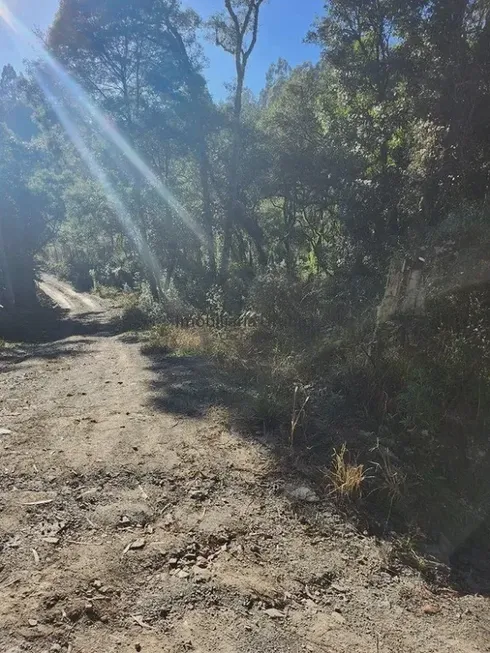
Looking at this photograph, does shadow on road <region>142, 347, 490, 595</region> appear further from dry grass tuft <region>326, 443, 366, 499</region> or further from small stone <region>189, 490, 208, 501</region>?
small stone <region>189, 490, 208, 501</region>

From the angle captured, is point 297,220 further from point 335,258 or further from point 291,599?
point 291,599

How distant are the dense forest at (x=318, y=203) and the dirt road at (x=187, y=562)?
654 mm

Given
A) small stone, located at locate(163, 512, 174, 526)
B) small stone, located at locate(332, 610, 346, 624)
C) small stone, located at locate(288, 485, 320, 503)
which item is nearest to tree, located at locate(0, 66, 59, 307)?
small stone, located at locate(163, 512, 174, 526)

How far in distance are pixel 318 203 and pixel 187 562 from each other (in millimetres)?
14304

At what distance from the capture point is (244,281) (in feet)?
44.6

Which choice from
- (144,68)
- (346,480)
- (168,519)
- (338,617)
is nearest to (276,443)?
(346,480)

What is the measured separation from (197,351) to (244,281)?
5.65 meters

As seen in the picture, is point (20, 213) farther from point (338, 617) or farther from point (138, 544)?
point (338, 617)

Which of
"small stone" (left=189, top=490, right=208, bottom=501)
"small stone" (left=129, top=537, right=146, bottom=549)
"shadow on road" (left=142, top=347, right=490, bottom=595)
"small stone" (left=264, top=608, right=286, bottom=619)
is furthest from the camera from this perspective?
"small stone" (left=189, top=490, right=208, bottom=501)

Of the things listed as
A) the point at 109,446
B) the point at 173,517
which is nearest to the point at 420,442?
the point at 173,517

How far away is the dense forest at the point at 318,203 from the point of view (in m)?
4.16

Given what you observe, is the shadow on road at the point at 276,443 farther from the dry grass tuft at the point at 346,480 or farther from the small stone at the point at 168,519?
the small stone at the point at 168,519

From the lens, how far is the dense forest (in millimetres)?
4164

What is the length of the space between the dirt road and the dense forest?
0.65 metres
